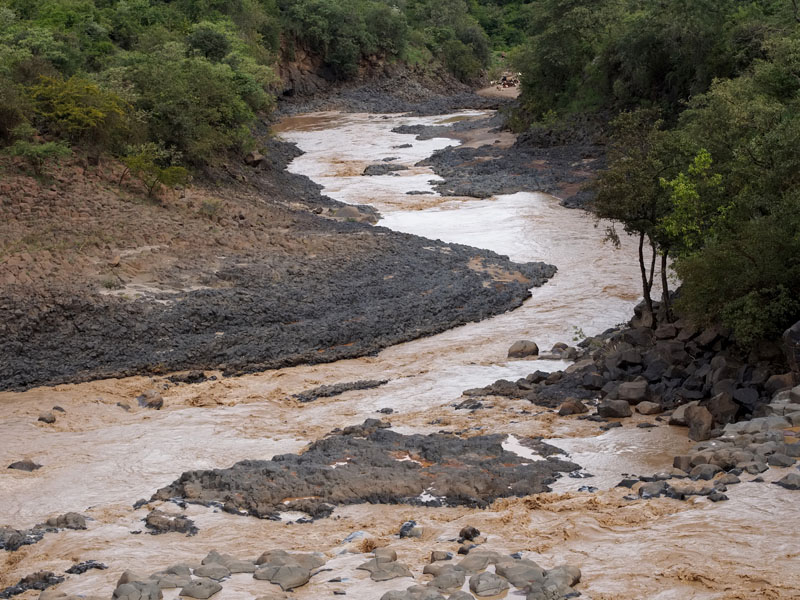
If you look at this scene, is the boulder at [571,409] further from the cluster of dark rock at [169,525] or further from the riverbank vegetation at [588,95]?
the cluster of dark rock at [169,525]

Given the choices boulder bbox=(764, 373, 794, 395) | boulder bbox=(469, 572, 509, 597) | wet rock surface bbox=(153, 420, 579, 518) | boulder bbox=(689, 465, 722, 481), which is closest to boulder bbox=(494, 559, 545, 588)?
boulder bbox=(469, 572, 509, 597)

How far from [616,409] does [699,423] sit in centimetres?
179

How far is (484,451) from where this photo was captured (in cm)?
1548

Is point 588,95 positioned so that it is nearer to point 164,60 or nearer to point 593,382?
point 164,60

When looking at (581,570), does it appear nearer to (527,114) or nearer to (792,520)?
(792,520)

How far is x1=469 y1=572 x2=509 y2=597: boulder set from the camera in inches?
395

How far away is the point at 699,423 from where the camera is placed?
1552 centimetres

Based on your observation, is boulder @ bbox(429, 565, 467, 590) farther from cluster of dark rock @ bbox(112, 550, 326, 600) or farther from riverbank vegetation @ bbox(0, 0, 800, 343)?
riverbank vegetation @ bbox(0, 0, 800, 343)

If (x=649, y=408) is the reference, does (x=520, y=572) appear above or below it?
above

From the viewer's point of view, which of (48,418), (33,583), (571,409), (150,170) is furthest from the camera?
(150,170)

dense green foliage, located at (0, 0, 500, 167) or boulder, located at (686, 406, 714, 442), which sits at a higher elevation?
dense green foliage, located at (0, 0, 500, 167)

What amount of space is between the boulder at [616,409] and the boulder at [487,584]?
7.31 m

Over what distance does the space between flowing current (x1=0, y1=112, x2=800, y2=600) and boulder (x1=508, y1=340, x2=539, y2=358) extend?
0.38 meters

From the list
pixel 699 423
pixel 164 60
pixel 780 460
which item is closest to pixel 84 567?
pixel 780 460
